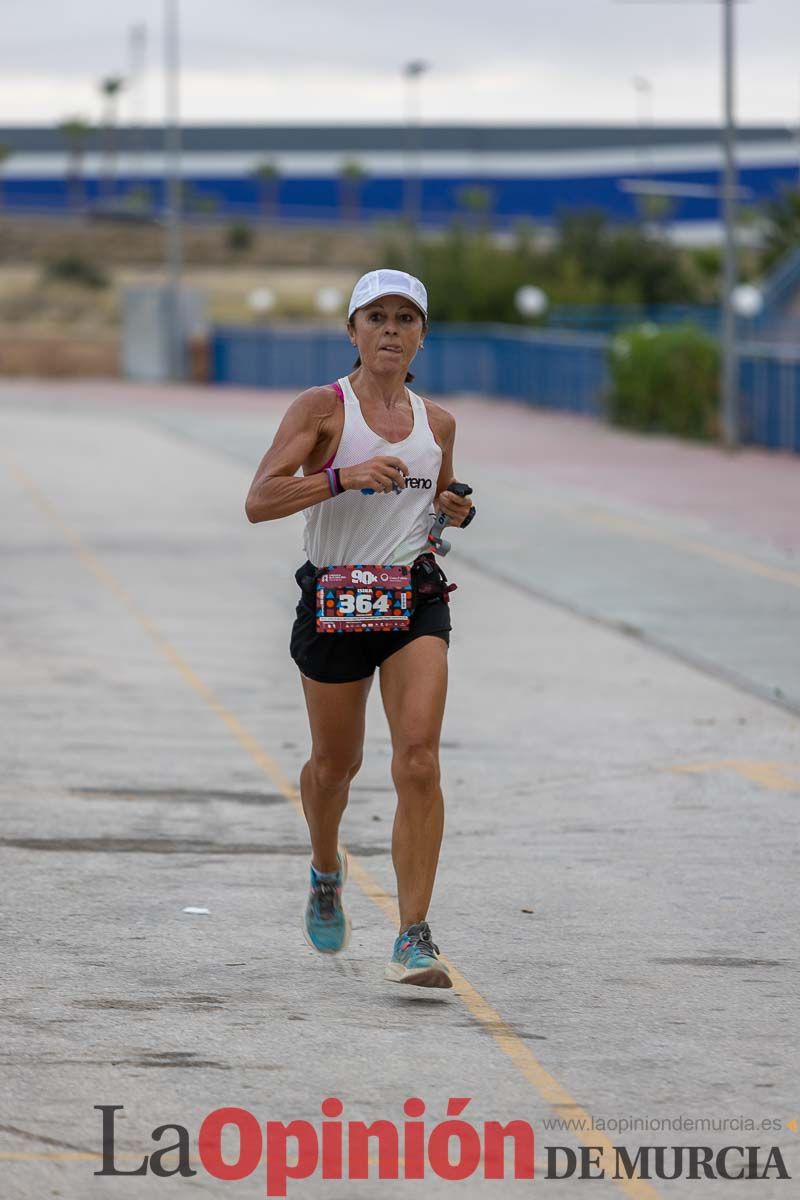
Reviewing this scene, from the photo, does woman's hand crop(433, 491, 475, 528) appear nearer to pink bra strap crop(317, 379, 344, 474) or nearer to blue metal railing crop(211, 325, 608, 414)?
pink bra strap crop(317, 379, 344, 474)

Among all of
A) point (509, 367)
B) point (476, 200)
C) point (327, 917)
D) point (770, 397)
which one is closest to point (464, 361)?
point (509, 367)

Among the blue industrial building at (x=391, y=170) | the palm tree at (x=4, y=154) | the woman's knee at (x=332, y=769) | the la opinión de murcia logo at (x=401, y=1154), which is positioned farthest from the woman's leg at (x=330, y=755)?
the palm tree at (x=4, y=154)

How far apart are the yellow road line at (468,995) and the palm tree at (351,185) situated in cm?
11044

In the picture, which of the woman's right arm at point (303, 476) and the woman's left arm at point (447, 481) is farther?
the woman's left arm at point (447, 481)

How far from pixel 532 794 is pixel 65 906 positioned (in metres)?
2.76

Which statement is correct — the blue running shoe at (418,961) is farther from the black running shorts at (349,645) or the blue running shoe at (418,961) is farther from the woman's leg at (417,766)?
the black running shorts at (349,645)

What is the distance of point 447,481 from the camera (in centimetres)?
683

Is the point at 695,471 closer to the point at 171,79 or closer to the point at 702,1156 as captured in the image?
the point at 702,1156

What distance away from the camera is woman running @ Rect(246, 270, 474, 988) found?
652 cm

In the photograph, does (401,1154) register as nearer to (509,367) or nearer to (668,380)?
(668,380)

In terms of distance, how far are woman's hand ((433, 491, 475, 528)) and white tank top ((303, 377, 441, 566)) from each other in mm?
77

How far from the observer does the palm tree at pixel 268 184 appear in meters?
126

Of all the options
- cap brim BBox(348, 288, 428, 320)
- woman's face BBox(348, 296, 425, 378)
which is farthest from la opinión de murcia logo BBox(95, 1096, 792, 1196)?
cap brim BBox(348, 288, 428, 320)

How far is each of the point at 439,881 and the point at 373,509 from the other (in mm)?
1978
